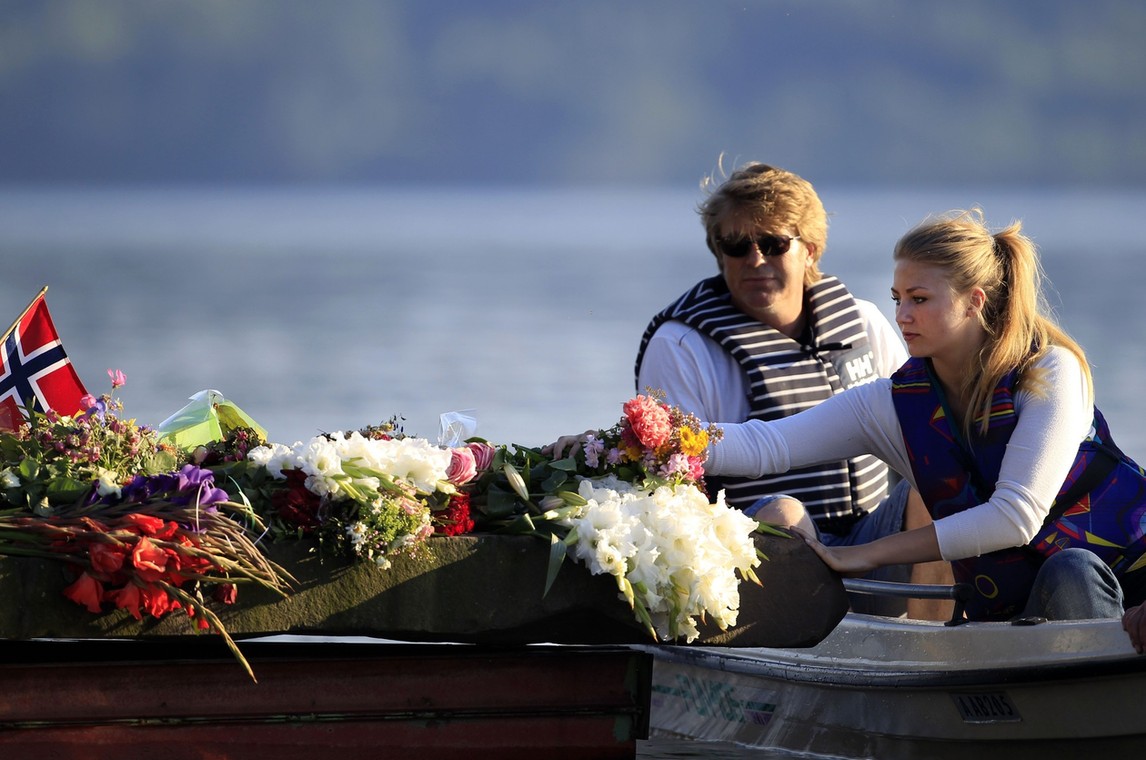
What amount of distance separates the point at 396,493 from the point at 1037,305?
6.48 ft

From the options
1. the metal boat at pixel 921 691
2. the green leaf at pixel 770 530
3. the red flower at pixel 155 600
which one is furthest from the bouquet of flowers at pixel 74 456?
the metal boat at pixel 921 691

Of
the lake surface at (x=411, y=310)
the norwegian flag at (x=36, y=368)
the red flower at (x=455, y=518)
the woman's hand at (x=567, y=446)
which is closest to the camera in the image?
the red flower at (x=455, y=518)

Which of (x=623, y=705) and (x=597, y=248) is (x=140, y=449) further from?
(x=597, y=248)

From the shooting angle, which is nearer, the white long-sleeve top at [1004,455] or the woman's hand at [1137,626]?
the woman's hand at [1137,626]

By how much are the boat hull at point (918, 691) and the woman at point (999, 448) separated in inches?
6.6

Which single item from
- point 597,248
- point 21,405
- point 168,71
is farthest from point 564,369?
point 168,71

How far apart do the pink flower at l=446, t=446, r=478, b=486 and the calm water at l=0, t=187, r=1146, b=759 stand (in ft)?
6.07

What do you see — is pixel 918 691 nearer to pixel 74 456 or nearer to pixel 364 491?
pixel 364 491

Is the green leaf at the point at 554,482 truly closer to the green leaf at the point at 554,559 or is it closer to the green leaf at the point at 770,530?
the green leaf at the point at 554,559

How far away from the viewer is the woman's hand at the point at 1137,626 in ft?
13.7

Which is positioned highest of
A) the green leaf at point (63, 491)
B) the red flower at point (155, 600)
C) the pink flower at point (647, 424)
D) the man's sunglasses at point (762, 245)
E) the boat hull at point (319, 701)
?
the man's sunglasses at point (762, 245)

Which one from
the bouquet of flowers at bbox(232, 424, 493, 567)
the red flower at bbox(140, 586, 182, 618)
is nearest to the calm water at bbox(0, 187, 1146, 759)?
Result: the bouquet of flowers at bbox(232, 424, 493, 567)

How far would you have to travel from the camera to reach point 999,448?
4.64 m

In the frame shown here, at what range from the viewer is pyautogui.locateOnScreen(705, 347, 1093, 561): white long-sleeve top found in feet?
14.5
